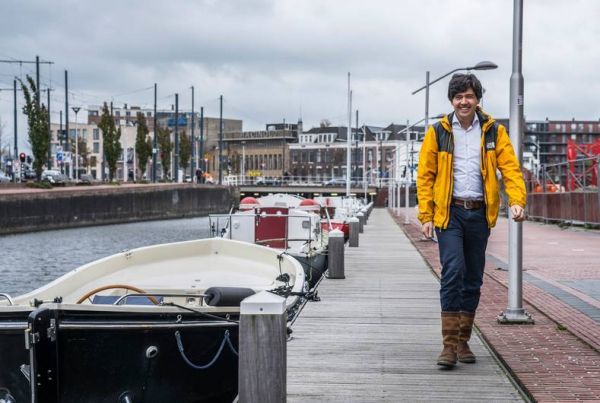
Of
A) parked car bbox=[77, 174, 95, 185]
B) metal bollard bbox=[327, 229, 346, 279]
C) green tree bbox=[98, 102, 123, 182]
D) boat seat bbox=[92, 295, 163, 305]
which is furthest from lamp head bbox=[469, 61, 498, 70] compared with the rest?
green tree bbox=[98, 102, 123, 182]

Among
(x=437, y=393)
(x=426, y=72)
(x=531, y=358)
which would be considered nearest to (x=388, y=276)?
(x=531, y=358)

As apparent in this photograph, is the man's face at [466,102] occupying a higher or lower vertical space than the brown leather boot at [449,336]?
higher

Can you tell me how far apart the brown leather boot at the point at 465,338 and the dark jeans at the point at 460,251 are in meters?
0.16

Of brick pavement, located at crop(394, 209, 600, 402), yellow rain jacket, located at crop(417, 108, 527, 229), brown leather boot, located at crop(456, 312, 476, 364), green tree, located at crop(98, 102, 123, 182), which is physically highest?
green tree, located at crop(98, 102, 123, 182)

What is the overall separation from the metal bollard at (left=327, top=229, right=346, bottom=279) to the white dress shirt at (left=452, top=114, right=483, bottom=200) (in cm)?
897

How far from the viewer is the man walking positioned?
755 centimetres

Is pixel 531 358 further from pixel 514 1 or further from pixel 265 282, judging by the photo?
pixel 265 282

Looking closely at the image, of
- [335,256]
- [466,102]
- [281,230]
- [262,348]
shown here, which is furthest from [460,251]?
[281,230]

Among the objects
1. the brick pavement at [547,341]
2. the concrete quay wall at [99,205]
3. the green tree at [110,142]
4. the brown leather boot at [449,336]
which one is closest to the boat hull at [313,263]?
the brick pavement at [547,341]

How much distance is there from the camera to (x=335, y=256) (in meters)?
16.7

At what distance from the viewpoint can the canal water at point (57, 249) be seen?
27234 millimetres

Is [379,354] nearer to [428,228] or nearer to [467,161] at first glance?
[428,228]

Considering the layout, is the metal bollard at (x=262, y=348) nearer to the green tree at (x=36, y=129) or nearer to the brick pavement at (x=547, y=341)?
the brick pavement at (x=547, y=341)

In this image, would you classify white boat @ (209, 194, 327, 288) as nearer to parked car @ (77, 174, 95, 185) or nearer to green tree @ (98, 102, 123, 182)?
parked car @ (77, 174, 95, 185)
